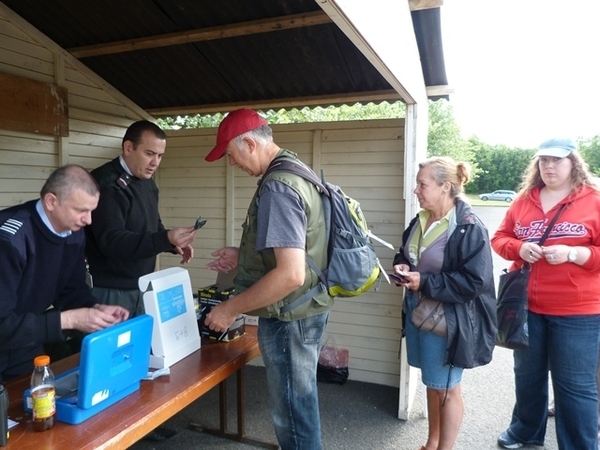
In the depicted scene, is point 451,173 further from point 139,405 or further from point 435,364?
point 139,405

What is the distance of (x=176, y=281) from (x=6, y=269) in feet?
2.18

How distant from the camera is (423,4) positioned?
2854 millimetres

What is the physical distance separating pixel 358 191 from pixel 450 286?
161 cm

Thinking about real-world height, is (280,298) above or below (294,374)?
above

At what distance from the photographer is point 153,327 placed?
71.8 inches

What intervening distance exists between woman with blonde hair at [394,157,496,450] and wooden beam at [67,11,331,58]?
1.18m

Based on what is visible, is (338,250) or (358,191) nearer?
(338,250)

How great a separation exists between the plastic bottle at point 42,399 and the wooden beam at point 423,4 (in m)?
2.87

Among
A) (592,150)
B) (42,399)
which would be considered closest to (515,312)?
(42,399)

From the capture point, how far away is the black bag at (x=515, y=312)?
238 centimetres

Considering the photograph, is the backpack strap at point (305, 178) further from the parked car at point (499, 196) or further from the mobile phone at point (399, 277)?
the parked car at point (499, 196)

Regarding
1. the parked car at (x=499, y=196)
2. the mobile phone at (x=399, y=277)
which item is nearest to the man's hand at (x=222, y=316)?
the mobile phone at (x=399, y=277)

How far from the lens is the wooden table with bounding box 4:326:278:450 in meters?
1.34

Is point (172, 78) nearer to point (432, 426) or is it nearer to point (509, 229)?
point (509, 229)
